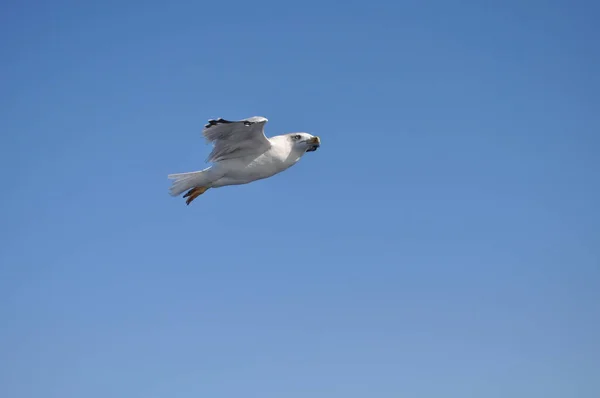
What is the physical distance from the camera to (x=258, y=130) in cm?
2344

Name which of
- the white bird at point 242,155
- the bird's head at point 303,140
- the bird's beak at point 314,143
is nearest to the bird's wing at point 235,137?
the white bird at point 242,155

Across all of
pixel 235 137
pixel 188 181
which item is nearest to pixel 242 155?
pixel 235 137

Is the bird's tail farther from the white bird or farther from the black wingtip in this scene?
the black wingtip

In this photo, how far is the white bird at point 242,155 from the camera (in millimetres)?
23438

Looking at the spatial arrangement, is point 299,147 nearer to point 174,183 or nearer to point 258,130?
point 258,130

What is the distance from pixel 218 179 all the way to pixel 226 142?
3.65 feet

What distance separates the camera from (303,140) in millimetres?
24641

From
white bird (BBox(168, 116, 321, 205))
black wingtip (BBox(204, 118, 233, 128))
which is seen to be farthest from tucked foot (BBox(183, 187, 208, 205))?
black wingtip (BBox(204, 118, 233, 128))

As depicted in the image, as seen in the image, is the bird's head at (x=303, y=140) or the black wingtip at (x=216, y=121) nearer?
the black wingtip at (x=216, y=121)

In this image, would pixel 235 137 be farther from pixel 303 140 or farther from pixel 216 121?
pixel 303 140

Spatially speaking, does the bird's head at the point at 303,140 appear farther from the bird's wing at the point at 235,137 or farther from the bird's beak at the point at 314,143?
the bird's wing at the point at 235,137

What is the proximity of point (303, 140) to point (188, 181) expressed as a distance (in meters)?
3.08

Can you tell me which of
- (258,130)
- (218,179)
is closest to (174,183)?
(218,179)

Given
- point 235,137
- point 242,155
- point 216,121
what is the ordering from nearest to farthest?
1. point 216,121
2. point 235,137
3. point 242,155
